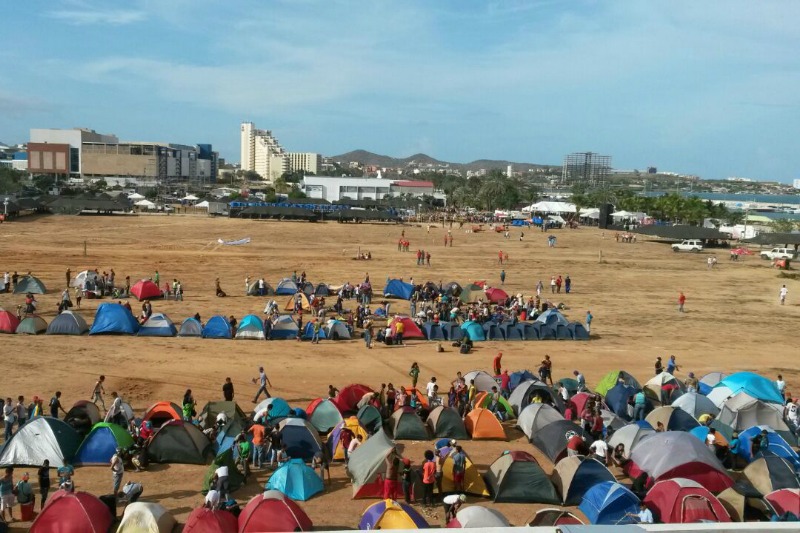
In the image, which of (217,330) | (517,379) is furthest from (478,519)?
(217,330)

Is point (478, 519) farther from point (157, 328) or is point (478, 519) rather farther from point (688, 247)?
point (688, 247)

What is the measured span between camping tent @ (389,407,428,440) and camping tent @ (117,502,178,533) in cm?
580

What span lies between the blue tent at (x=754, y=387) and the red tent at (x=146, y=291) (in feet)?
73.5

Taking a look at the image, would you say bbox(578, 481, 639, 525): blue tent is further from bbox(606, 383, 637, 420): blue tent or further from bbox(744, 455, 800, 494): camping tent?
bbox(606, 383, 637, 420): blue tent

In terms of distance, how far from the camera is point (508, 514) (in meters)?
11.5

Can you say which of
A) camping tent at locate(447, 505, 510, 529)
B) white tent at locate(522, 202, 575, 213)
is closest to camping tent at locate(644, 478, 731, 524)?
camping tent at locate(447, 505, 510, 529)

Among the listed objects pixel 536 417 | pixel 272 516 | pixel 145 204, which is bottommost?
pixel 272 516

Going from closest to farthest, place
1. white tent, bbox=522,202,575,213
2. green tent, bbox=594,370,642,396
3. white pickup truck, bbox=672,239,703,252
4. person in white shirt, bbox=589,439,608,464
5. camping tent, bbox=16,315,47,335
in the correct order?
person in white shirt, bbox=589,439,608,464 < green tent, bbox=594,370,642,396 < camping tent, bbox=16,315,47,335 < white pickup truck, bbox=672,239,703,252 < white tent, bbox=522,202,575,213

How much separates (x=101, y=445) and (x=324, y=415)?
4.37 metres

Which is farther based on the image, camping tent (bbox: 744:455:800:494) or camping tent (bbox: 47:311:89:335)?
camping tent (bbox: 47:311:89:335)

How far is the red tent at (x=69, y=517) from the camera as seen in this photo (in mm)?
9602

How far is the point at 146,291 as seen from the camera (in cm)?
2936

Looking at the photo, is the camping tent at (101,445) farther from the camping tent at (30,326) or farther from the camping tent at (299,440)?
the camping tent at (30,326)

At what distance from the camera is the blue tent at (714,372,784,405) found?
17.2 meters
